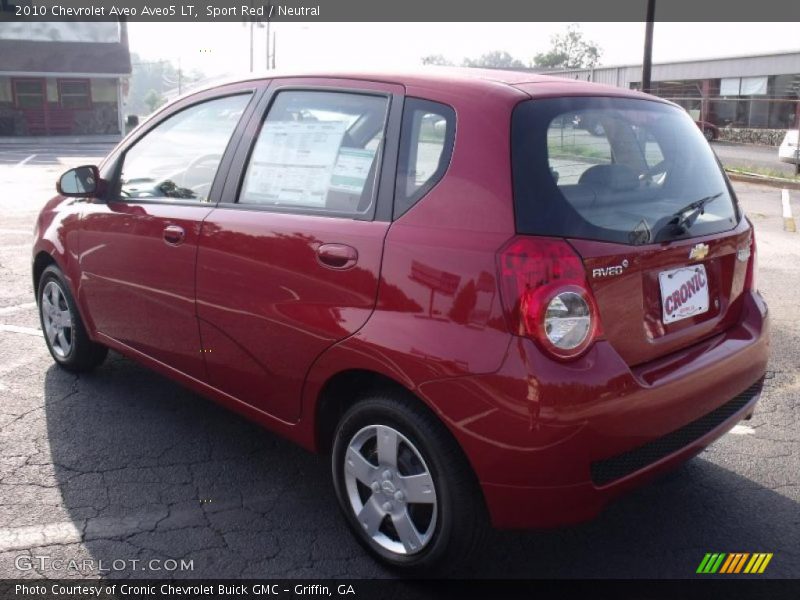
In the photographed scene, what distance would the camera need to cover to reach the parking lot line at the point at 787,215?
1107 centimetres

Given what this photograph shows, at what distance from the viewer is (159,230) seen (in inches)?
145

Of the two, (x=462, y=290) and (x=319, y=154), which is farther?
(x=319, y=154)

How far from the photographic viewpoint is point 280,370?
318cm

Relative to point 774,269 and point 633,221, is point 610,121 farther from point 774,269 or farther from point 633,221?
point 774,269

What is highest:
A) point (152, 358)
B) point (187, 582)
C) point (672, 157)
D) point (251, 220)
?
point (672, 157)

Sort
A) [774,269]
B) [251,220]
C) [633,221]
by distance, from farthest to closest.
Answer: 1. [774,269]
2. [251,220]
3. [633,221]

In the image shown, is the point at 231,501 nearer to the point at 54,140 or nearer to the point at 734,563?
the point at 734,563

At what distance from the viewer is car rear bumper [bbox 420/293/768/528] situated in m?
2.43

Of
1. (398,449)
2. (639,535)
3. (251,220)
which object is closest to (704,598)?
(639,535)

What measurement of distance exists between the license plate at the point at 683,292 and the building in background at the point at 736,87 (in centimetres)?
3010

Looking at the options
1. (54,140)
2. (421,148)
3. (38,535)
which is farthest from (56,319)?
(54,140)

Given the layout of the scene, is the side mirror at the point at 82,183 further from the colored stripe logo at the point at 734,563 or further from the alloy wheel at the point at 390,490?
the colored stripe logo at the point at 734,563

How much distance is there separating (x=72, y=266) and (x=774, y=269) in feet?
21.5

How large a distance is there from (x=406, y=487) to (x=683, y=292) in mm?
1194
